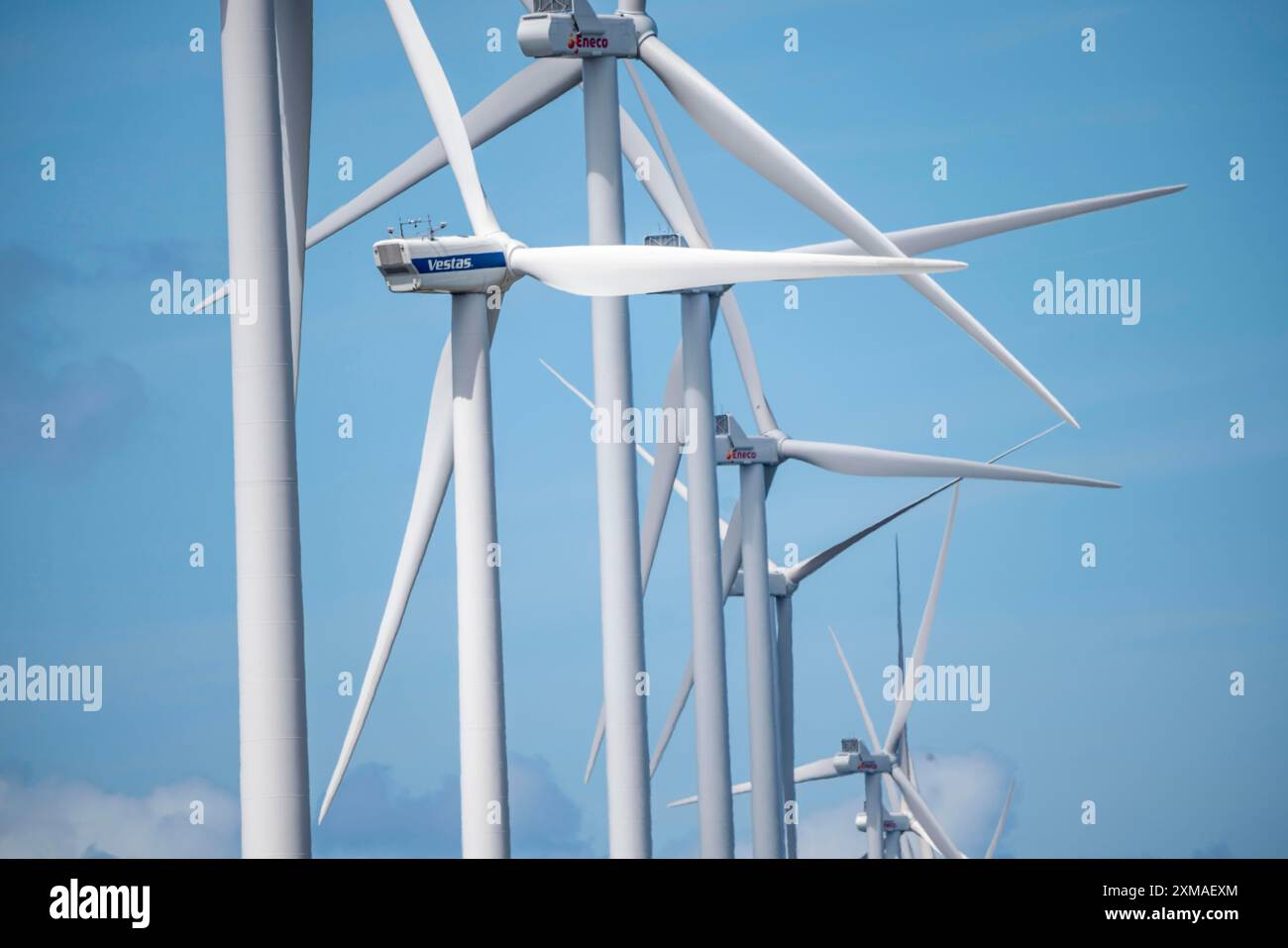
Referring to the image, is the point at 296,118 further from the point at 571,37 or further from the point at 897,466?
the point at 897,466

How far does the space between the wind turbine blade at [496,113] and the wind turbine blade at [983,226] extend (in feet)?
20.6

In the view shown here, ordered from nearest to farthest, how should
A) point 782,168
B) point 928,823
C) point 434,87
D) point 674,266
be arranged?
1. point 674,266
2. point 434,87
3. point 782,168
4. point 928,823

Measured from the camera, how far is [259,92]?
28.2m

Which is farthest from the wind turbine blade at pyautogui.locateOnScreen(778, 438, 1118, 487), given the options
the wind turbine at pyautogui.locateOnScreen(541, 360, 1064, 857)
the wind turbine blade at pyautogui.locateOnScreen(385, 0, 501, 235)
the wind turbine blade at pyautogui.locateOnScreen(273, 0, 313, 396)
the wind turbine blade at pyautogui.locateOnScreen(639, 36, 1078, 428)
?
the wind turbine blade at pyautogui.locateOnScreen(273, 0, 313, 396)

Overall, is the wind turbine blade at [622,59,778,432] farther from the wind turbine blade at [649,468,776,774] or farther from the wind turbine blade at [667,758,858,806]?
the wind turbine blade at [667,758,858,806]

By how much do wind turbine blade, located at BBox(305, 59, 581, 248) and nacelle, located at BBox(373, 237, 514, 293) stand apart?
5296 mm

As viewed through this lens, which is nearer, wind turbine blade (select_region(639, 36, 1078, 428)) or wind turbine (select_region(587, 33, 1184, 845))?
wind turbine blade (select_region(639, 36, 1078, 428))

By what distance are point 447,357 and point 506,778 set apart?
7.60 metres

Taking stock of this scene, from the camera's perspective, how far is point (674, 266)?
31672 millimetres

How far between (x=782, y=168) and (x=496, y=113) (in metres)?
8.46

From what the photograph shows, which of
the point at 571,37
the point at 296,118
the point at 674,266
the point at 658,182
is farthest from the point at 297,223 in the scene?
the point at 658,182

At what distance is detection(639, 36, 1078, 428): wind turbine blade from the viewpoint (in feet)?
112

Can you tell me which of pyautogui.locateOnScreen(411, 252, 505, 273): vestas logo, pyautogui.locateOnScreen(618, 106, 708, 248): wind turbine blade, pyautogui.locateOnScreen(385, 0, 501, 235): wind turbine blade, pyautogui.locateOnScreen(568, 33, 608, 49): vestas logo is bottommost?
pyautogui.locateOnScreen(411, 252, 505, 273): vestas logo
